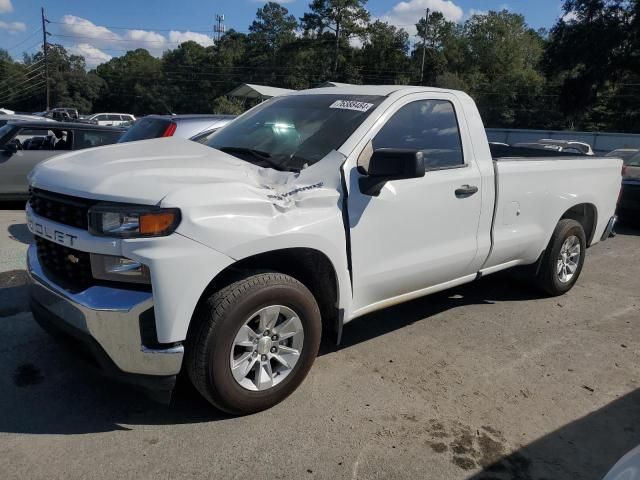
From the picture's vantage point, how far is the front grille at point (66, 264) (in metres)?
2.90

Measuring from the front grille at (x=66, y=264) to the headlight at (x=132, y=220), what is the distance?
216 millimetres

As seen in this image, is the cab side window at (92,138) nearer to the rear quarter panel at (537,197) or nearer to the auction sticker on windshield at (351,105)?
the auction sticker on windshield at (351,105)

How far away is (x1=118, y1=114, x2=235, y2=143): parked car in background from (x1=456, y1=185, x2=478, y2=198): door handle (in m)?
4.81

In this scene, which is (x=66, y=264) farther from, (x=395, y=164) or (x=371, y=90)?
(x=371, y=90)

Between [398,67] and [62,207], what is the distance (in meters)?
76.6

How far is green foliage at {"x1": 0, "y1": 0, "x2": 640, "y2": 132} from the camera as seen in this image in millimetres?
→ 43156

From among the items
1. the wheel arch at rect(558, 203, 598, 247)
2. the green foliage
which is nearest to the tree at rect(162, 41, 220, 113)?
the green foliage

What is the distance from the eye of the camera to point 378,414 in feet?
10.9

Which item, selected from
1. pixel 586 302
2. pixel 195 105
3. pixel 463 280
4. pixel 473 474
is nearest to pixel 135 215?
pixel 473 474

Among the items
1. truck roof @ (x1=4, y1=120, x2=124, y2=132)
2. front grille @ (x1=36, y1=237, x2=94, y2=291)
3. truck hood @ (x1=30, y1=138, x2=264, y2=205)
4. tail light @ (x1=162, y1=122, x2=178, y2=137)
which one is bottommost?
front grille @ (x1=36, y1=237, x2=94, y2=291)

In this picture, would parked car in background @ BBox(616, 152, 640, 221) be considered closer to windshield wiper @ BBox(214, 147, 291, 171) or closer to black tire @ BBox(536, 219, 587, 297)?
black tire @ BBox(536, 219, 587, 297)

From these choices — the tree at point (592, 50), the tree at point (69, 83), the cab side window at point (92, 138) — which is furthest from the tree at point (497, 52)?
the cab side window at point (92, 138)

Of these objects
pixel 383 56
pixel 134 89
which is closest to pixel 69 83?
pixel 134 89

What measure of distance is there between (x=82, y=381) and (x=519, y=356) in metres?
3.10
